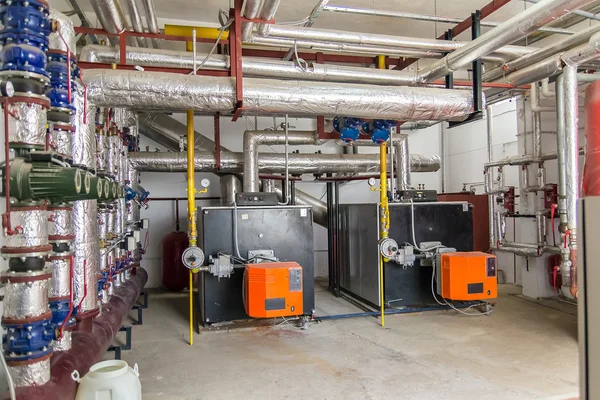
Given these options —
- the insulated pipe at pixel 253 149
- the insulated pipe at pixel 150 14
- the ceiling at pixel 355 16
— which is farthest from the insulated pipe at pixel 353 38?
the insulated pipe at pixel 253 149

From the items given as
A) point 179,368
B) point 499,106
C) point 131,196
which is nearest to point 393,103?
point 179,368

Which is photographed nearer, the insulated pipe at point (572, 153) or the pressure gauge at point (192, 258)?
the insulated pipe at point (572, 153)

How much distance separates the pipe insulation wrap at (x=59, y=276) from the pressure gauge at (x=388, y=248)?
9.81 ft

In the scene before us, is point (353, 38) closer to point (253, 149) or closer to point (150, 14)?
point (150, 14)

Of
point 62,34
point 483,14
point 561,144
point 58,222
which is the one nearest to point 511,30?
point 483,14

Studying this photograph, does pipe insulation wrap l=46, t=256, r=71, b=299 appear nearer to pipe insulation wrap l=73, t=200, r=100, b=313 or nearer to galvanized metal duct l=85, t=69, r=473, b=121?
pipe insulation wrap l=73, t=200, r=100, b=313

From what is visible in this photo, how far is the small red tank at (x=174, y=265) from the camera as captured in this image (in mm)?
6441

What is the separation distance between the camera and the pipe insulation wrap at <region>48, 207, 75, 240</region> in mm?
2316

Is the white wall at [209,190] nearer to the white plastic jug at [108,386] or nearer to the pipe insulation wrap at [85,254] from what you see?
the pipe insulation wrap at [85,254]

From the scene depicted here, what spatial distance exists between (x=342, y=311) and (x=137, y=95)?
11.0ft

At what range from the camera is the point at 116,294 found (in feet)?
13.0

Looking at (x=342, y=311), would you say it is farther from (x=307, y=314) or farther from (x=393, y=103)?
(x=393, y=103)

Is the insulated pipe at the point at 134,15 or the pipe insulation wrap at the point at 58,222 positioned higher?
the insulated pipe at the point at 134,15

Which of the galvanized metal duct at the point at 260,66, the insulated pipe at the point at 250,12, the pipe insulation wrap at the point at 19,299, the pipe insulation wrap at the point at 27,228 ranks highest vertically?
the insulated pipe at the point at 250,12
